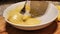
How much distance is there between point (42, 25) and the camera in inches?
20.3

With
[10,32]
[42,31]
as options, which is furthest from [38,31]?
[10,32]

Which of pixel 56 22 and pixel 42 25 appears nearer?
pixel 42 25

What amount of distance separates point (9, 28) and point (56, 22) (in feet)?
0.70

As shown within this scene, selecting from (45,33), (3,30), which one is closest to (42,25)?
(45,33)

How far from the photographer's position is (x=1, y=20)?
0.66 m

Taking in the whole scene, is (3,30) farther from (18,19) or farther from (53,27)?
(53,27)

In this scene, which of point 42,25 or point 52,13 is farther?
point 52,13

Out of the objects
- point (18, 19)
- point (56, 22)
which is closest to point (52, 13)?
point (56, 22)

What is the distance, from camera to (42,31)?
0.58 meters

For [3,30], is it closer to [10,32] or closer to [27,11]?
[10,32]

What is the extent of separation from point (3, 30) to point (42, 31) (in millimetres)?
167

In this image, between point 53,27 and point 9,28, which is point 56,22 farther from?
point 9,28

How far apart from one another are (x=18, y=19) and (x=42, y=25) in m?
0.12

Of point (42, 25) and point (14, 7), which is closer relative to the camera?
point (42, 25)
